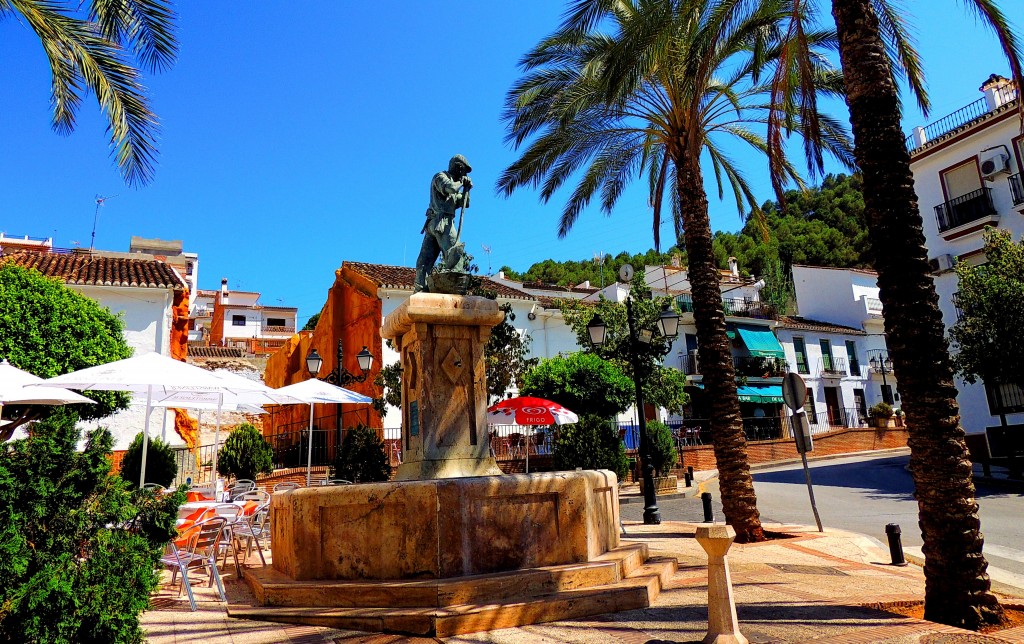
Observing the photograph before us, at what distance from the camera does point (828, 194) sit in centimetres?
4875

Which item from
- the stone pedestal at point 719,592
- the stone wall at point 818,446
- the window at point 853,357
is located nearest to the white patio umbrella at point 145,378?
the stone pedestal at point 719,592

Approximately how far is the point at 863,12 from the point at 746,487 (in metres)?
6.29

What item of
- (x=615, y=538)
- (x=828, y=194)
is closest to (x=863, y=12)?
(x=615, y=538)

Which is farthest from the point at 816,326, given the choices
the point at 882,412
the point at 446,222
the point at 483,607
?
the point at 483,607

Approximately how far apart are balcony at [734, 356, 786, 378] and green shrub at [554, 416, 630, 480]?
791 inches

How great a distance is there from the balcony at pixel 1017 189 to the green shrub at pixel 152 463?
89.2ft

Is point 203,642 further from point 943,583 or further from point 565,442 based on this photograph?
point 565,442

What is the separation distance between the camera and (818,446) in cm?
2748

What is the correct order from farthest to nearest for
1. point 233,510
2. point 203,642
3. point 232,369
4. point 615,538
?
point 232,369
point 233,510
point 615,538
point 203,642

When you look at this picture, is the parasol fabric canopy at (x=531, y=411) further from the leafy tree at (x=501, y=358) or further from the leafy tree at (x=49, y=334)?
the leafy tree at (x=49, y=334)

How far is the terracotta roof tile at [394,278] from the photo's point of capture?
81.9 feet

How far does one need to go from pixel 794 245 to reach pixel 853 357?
46.6 feet

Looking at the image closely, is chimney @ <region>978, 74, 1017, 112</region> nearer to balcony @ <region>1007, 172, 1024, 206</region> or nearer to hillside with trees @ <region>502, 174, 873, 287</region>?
balcony @ <region>1007, 172, 1024, 206</region>

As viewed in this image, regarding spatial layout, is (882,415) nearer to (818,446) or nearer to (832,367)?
(818,446)
